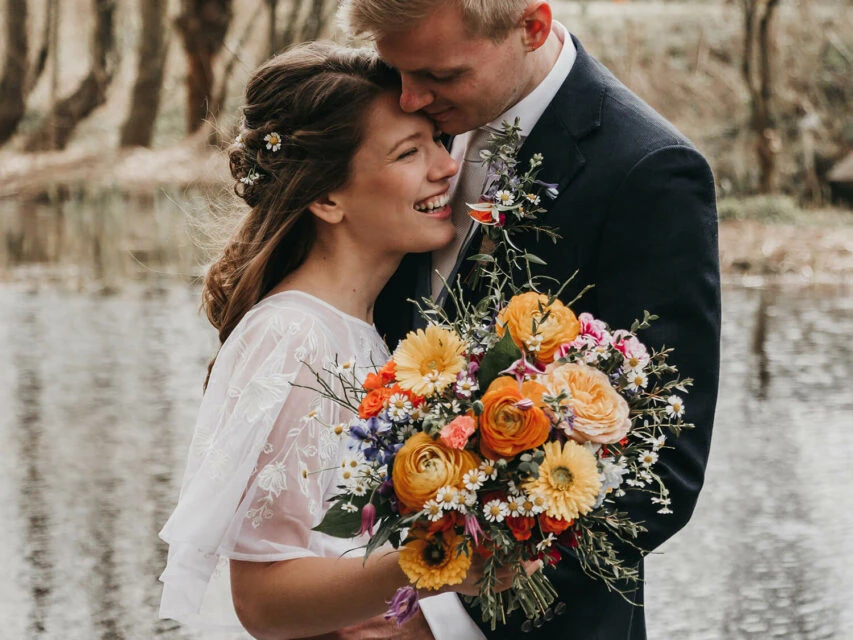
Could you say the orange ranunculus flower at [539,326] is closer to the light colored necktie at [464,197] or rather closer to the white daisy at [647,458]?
the white daisy at [647,458]

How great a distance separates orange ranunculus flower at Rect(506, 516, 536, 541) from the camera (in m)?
1.93

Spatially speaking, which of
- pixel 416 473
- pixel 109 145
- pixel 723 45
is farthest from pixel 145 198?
pixel 416 473

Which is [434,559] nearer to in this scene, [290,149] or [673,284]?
[673,284]

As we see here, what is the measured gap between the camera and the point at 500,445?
191 cm

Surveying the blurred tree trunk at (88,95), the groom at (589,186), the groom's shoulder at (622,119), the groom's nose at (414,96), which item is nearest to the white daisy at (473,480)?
the groom at (589,186)

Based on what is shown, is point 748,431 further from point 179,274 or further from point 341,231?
point 179,274

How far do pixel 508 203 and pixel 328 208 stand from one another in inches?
20.7

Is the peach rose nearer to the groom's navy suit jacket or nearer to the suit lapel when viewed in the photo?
the groom's navy suit jacket

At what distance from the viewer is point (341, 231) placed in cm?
291

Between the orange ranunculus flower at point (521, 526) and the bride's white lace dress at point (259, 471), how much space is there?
596mm

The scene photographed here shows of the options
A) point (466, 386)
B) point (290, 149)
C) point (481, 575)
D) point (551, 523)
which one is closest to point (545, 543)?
point (551, 523)

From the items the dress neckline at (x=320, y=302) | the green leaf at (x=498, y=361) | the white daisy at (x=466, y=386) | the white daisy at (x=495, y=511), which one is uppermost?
the green leaf at (x=498, y=361)

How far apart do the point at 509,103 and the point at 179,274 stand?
10139 millimetres

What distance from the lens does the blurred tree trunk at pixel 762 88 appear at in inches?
568
